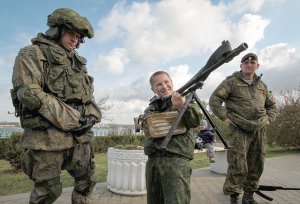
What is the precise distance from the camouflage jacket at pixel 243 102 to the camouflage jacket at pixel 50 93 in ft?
6.95

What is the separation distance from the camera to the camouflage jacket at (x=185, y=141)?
103 inches

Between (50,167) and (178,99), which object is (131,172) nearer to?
(50,167)

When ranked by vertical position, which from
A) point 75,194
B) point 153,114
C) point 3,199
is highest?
point 153,114

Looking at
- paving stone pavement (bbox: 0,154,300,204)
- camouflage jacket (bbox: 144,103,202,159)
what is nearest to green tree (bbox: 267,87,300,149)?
paving stone pavement (bbox: 0,154,300,204)

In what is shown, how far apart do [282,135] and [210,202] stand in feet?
33.4

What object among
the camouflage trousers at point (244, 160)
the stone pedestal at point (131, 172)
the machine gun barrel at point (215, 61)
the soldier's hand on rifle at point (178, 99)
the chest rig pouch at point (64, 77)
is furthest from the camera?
the stone pedestal at point (131, 172)

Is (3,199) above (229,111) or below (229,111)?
below

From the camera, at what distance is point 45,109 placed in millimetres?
2705

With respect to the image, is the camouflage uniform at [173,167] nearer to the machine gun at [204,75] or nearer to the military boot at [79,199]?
the machine gun at [204,75]

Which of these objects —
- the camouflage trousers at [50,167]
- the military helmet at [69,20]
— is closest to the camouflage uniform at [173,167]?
the camouflage trousers at [50,167]

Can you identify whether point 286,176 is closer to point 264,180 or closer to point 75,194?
point 264,180

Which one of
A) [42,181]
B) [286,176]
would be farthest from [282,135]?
[42,181]

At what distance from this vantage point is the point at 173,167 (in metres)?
2.58

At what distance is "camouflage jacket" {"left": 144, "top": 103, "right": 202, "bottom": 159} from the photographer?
8.55 ft
